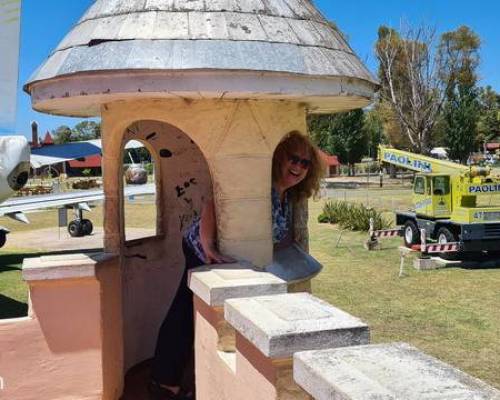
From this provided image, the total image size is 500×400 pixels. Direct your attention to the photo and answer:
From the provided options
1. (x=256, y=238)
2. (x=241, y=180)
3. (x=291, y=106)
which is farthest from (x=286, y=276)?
(x=291, y=106)

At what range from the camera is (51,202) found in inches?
661

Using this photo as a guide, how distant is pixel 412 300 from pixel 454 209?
165 inches

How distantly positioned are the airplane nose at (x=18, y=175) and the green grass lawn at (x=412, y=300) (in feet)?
6.76

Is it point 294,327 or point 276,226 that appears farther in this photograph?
point 276,226

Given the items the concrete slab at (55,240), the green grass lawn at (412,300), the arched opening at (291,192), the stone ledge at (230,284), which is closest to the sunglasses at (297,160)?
the arched opening at (291,192)

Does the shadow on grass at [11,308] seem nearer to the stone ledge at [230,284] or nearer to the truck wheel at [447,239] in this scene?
the stone ledge at [230,284]

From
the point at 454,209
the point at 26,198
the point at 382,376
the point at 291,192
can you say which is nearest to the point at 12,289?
the point at 26,198

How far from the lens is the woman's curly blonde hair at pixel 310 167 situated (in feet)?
13.2

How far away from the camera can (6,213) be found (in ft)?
50.8

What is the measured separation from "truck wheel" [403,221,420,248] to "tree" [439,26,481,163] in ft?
86.4

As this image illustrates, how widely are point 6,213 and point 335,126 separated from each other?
103 feet

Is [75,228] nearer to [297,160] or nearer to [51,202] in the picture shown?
[51,202]

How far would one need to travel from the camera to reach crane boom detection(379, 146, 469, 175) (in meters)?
13.8

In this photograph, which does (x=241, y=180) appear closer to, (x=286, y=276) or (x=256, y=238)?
(x=256, y=238)
